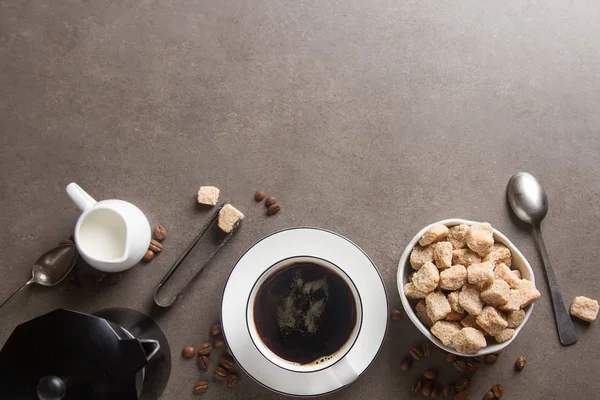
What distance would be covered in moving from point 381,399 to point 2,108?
4.63ft

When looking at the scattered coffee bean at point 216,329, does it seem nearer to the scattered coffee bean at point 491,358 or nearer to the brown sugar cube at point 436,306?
the brown sugar cube at point 436,306

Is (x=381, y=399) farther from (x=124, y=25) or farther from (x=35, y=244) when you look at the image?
(x=124, y=25)

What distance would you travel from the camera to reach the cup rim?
1287mm

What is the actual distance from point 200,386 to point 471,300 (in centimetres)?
78

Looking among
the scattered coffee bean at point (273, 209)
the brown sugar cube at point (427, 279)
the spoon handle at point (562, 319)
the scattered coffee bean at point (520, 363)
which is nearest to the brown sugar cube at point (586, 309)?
the spoon handle at point (562, 319)

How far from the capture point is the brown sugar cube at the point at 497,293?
4.26ft

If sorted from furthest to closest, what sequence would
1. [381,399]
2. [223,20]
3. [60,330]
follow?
[223,20] → [381,399] → [60,330]

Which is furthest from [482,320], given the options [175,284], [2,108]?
[2,108]

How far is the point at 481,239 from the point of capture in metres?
1.33

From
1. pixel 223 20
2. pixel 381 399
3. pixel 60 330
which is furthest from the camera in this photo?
pixel 223 20

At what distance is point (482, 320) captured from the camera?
1.32 metres

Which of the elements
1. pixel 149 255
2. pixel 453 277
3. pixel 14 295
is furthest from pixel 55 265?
pixel 453 277

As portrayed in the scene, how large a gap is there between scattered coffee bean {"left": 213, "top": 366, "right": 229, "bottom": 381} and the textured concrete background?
41mm

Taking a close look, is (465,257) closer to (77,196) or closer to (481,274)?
(481,274)
